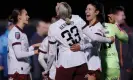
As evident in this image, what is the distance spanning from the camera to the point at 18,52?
10.7m

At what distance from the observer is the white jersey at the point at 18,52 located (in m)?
10.7

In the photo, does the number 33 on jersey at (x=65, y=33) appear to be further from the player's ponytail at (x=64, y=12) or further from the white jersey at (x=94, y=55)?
the white jersey at (x=94, y=55)

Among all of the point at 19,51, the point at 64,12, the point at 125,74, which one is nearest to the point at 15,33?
the point at 19,51

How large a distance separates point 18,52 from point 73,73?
1157 millimetres

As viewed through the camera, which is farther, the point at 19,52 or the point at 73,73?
the point at 19,52

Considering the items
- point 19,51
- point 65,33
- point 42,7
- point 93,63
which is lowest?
point 93,63

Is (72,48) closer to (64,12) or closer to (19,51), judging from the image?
(64,12)

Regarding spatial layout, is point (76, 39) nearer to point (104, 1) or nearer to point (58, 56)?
point (58, 56)

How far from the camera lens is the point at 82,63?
9984 millimetres

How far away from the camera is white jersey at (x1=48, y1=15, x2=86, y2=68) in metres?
9.95

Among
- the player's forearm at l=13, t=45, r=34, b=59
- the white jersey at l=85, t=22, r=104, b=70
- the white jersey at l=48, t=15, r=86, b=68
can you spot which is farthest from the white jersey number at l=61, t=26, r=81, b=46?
the player's forearm at l=13, t=45, r=34, b=59

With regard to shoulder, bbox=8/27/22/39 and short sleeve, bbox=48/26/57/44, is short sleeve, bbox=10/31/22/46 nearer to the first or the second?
shoulder, bbox=8/27/22/39

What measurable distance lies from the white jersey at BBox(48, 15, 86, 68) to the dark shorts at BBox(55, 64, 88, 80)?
0.06 metres

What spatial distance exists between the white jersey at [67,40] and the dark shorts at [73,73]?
0.06 meters
